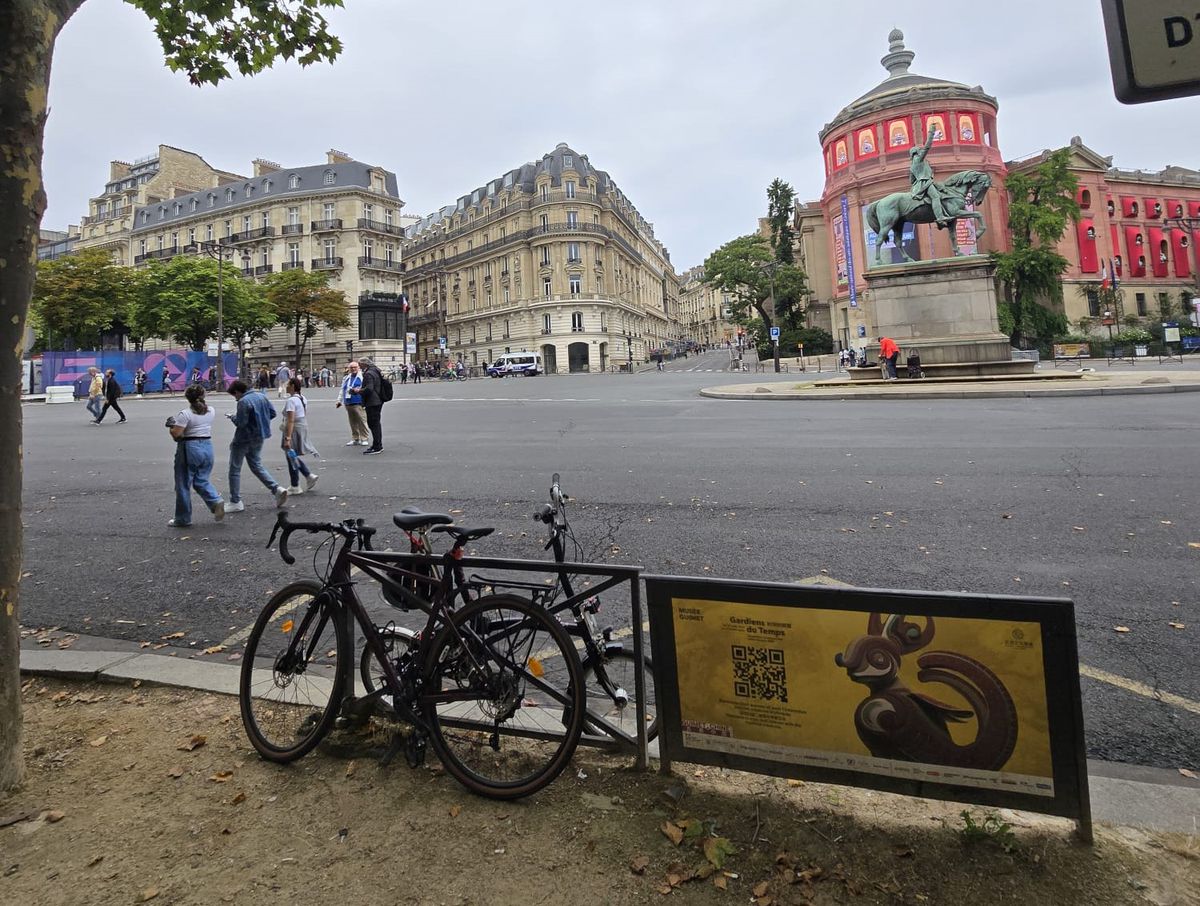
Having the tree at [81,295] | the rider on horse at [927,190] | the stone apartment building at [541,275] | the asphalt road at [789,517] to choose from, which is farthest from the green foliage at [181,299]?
the rider on horse at [927,190]

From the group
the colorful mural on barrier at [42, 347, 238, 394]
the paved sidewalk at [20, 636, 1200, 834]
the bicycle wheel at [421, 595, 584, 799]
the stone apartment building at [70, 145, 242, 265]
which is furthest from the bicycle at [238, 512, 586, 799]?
the stone apartment building at [70, 145, 242, 265]

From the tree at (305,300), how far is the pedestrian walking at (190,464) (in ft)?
205

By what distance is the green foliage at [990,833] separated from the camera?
214 cm

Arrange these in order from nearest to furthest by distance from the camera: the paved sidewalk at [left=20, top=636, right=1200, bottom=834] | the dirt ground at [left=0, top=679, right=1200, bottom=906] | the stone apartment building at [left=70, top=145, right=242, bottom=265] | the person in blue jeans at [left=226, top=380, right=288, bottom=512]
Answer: the dirt ground at [left=0, top=679, right=1200, bottom=906]
the paved sidewalk at [left=20, top=636, right=1200, bottom=834]
the person in blue jeans at [left=226, top=380, right=288, bottom=512]
the stone apartment building at [left=70, top=145, right=242, bottom=265]

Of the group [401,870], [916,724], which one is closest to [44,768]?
[401,870]

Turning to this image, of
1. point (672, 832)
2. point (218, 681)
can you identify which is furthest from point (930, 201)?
point (218, 681)

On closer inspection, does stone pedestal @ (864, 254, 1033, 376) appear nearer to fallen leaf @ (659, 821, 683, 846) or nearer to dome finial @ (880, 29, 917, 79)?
fallen leaf @ (659, 821, 683, 846)

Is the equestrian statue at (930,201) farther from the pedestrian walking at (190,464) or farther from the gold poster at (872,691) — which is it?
the gold poster at (872,691)

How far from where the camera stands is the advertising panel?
209 cm

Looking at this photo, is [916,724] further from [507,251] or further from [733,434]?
[507,251]

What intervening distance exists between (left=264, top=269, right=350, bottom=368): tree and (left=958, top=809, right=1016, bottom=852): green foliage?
7093 centimetres

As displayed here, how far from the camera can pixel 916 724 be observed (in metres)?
2.22

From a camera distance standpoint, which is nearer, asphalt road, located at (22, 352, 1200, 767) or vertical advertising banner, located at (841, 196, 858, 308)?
asphalt road, located at (22, 352, 1200, 767)

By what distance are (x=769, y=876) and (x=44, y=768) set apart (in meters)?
3.26
